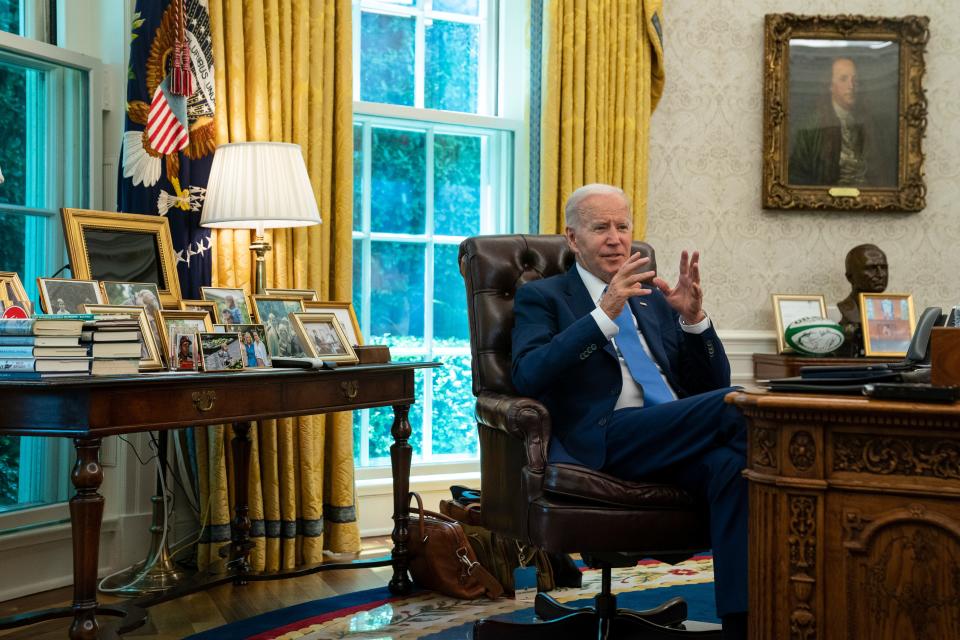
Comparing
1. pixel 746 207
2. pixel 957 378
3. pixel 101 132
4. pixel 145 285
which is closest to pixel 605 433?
pixel 957 378

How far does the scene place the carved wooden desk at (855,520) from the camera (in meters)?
1.61

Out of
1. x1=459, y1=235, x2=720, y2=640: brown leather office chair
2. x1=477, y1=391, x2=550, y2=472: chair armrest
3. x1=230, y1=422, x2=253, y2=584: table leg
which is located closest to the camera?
x1=459, y1=235, x2=720, y2=640: brown leather office chair

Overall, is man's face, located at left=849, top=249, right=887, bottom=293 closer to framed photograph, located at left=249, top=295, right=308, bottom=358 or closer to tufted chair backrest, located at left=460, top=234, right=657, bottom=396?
tufted chair backrest, located at left=460, top=234, right=657, bottom=396

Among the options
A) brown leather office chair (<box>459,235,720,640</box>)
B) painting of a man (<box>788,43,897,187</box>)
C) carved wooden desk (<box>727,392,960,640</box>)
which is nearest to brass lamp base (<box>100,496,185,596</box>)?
brown leather office chair (<box>459,235,720,640</box>)

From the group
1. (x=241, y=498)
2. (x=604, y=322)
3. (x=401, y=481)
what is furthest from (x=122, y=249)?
(x=604, y=322)

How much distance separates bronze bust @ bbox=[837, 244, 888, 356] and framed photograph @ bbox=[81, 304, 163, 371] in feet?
9.86

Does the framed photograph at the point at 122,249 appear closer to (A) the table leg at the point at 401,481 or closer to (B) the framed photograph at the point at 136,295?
(B) the framed photograph at the point at 136,295

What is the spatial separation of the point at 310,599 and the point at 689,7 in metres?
3.14

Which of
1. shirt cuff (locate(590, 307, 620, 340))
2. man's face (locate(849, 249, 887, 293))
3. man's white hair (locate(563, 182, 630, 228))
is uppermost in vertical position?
man's white hair (locate(563, 182, 630, 228))

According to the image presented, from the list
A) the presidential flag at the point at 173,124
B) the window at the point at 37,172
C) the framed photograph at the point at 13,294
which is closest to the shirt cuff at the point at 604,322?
the framed photograph at the point at 13,294

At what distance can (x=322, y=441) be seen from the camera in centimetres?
376

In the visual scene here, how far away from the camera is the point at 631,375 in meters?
2.63

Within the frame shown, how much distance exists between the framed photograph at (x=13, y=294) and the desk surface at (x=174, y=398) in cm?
30

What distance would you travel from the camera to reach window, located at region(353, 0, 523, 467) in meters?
4.32
